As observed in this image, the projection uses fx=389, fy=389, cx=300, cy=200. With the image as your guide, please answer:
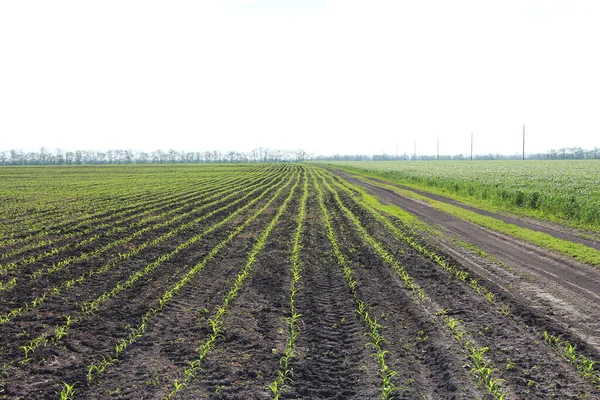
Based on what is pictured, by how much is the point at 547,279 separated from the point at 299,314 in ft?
21.5

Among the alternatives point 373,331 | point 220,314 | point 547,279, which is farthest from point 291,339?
point 547,279

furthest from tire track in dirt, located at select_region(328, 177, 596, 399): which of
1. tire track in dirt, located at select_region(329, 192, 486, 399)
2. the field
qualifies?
tire track in dirt, located at select_region(329, 192, 486, 399)

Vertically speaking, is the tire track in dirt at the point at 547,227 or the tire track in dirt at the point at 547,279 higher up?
the tire track in dirt at the point at 547,227

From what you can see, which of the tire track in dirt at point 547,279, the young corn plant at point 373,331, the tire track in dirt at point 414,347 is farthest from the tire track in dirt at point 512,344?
the young corn plant at point 373,331

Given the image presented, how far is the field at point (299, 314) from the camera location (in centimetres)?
525

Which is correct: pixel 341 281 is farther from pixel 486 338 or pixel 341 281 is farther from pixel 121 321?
pixel 121 321

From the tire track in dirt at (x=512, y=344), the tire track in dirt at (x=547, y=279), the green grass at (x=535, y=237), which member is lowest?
the tire track in dirt at (x=512, y=344)

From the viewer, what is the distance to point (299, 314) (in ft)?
24.8

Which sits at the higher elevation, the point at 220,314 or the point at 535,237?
the point at 535,237

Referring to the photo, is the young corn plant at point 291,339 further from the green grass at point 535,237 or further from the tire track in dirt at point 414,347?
the green grass at point 535,237

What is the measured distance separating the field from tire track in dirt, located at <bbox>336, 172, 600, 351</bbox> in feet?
0.18

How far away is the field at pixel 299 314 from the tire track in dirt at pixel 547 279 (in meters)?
0.06

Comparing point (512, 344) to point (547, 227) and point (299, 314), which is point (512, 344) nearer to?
point (299, 314)

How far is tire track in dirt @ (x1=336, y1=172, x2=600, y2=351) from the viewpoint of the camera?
731cm
